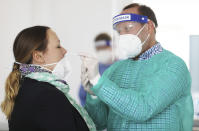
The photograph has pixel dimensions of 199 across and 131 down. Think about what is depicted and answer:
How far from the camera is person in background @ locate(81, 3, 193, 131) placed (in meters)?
1.02

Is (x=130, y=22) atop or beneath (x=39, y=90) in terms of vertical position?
atop

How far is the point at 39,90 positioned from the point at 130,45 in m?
0.50

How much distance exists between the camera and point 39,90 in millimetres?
1078

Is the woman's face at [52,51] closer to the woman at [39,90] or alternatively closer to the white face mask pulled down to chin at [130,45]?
the woman at [39,90]

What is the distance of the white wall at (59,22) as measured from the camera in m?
2.46

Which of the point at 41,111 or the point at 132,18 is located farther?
the point at 132,18

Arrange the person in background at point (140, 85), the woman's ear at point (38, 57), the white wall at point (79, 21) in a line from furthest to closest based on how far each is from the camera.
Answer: the white wall at point (79, 21) → the woman's ear at point (38, 57) → the person in background at point (140, 85)

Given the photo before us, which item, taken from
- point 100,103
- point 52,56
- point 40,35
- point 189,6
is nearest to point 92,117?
point 100,103

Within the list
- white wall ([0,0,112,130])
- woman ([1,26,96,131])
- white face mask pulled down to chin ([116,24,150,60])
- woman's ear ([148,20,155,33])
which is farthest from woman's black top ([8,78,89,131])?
white wall ([0,0,112,130])

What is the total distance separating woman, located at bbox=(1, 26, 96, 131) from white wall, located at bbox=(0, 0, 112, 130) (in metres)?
1.09

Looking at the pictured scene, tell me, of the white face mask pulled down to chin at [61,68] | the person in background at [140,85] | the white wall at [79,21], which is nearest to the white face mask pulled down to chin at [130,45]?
the person in background at [140,85]

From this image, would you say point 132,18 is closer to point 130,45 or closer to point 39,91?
point 130,45

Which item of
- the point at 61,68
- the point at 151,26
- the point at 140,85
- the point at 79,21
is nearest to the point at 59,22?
the point at 79,21

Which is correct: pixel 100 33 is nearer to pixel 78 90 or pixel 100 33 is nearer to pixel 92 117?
pixel 78 90
